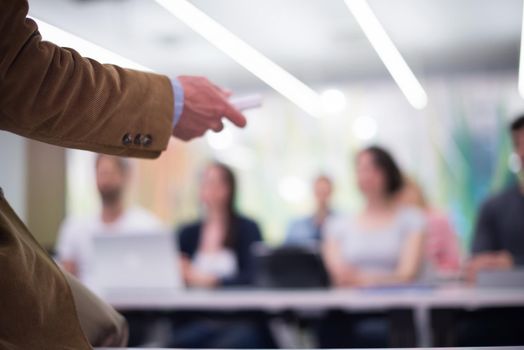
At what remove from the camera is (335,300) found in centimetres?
292

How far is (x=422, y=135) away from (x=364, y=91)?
3.01 feet

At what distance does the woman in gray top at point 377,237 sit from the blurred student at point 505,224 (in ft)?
1.22

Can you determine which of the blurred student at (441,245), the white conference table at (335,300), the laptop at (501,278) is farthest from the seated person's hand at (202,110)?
the blurred student at (441,245)

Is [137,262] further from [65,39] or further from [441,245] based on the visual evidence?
[441,245]

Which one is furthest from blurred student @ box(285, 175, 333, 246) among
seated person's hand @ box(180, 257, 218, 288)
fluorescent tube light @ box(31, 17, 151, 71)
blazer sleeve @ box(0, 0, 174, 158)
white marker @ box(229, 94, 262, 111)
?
blazer sleeve @ box(0, 0, 174, 158)

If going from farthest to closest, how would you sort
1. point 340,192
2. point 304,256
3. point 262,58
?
point 340,192 → point 262,58 → point 304,256

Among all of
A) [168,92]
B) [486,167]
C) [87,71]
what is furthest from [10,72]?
[486,167]

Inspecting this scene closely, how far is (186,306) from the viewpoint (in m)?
3.12

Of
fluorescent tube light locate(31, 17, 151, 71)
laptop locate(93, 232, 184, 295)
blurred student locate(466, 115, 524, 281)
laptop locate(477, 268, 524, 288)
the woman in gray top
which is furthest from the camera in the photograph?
blurred student locate(466, 115, 524, 281)

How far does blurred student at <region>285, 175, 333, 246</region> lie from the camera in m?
6.58

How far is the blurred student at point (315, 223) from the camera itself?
259 inches

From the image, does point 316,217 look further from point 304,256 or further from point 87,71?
point 87,71

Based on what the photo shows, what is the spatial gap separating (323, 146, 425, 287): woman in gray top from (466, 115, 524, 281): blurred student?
371mm

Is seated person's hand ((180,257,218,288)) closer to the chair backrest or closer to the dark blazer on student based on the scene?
the dark blazer on student
